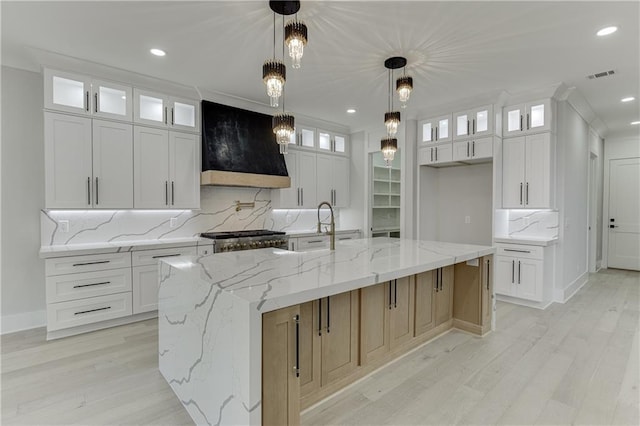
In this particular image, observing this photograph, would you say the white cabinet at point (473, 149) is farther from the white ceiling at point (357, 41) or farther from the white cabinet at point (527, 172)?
the white ceiling at point (357, 41)

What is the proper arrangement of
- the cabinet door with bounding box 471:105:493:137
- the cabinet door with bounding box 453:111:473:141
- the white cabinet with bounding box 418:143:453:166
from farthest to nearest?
the white cabinet with bounding box 418:143:453:166
the cabinet door with bounding box 453:111:473:141
the cabinet door with bounding box 471:105:493:137

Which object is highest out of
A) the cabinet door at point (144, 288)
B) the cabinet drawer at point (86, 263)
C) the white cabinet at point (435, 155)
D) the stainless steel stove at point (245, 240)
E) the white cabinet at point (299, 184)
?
the white cabinet at point (435, 155)

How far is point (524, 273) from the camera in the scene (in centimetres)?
427

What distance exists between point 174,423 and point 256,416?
87 cm

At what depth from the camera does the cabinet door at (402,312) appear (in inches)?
106

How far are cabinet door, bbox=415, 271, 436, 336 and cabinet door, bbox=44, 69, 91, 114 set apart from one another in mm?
3892

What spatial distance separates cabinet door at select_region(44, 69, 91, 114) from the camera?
11.0 ft

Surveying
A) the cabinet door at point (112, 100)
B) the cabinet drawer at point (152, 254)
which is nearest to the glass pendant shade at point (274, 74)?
the cabinet door at point (112, 100)

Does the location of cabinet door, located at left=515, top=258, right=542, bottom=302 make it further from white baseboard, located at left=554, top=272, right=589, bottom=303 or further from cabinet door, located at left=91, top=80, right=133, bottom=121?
cabinet door, located at left=91, top=80, right=133, bottom=121

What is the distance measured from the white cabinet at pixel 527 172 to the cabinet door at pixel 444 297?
1905mm

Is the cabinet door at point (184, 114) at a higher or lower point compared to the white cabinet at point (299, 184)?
Result: higher

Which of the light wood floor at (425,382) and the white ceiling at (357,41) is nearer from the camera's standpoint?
the light wood floor at (425,382)

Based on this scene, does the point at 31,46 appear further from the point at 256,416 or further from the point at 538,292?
the point at 538,292

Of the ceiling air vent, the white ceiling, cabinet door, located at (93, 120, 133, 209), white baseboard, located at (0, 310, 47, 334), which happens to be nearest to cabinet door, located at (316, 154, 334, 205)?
the white ceiling
